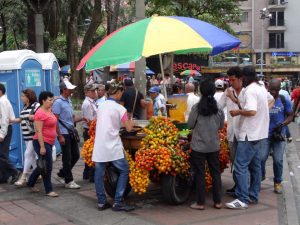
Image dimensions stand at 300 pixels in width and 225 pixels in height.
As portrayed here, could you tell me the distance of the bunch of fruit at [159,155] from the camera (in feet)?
20.0

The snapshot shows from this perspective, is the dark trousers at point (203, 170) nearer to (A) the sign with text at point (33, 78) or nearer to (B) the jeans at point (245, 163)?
(B) the jeans at point (245, 163)

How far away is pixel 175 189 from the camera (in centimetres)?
650

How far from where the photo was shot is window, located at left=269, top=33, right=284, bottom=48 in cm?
5447

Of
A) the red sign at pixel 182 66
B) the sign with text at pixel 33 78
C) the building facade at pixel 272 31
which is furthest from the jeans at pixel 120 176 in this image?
the building facade at pixel 272 31

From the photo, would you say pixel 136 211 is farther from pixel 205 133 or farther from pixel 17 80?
pixel 17 80

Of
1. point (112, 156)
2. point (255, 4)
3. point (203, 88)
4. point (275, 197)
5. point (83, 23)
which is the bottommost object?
point (275, 197)

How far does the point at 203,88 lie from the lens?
612 centimetres

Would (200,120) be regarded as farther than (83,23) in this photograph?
No

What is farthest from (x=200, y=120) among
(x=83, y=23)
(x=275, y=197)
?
(x=83, y=23)

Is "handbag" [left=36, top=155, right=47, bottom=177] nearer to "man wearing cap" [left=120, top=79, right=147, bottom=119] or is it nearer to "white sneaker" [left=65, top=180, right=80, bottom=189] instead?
"white sneaker" [left=65, top=180, right=80, bottom=189]

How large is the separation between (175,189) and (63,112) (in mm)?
2253

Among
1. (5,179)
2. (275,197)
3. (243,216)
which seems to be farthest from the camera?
(5,179)

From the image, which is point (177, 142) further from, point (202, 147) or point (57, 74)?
point (57, 74)

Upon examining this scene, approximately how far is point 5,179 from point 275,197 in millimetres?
4476
